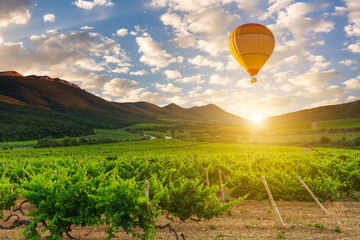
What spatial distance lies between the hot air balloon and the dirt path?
1761 centimetres

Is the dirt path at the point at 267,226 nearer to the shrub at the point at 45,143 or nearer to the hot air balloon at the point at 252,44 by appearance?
the hot air balloon at the point at 252,44

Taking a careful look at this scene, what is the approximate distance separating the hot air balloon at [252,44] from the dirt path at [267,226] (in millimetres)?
17612

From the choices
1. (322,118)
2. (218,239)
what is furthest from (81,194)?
(322,118)

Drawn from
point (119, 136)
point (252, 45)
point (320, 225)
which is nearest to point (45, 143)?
point (119, 136)

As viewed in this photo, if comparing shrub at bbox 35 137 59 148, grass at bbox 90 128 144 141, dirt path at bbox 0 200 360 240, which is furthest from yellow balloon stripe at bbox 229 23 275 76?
grass at bbox 90 128 144 141

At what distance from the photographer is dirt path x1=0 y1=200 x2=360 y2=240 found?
27.3ft

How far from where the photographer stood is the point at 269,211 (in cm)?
1099

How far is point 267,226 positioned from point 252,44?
20531mm

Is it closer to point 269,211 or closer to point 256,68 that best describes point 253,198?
point 269,211

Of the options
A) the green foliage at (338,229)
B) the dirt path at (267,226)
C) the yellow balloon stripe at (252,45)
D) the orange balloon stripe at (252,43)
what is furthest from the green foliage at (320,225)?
the orange balloon stripe at (252,43)

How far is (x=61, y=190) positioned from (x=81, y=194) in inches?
26.2

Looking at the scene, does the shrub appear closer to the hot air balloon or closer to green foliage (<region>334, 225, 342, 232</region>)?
the hot air balloon

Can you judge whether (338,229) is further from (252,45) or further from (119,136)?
(119,136)

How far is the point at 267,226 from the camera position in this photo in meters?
9.18
